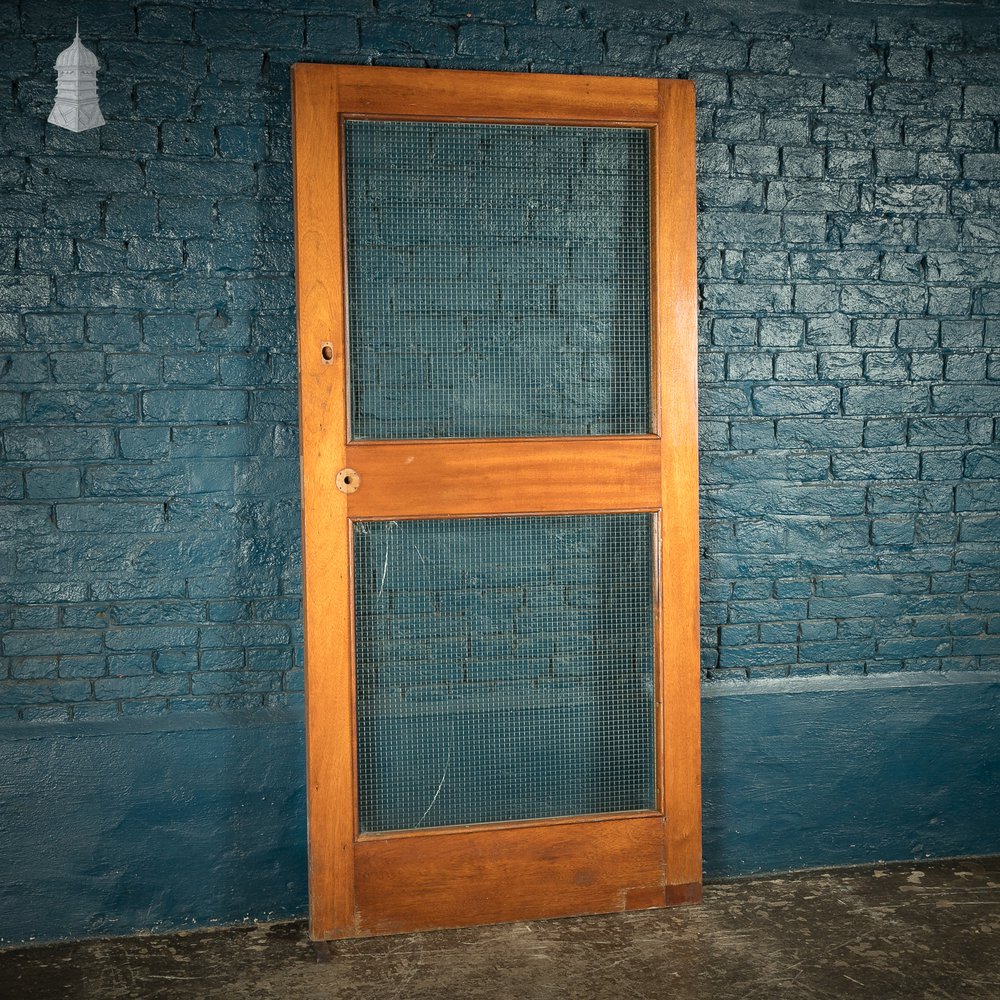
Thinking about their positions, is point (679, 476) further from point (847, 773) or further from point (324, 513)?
point (847, 773)

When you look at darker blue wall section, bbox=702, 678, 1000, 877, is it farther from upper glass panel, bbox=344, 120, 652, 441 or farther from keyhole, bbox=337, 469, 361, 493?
keyhole, bbox=337, 469, 361, 493

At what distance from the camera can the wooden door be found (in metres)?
2.90

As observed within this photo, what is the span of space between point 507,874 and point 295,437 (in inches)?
52.3

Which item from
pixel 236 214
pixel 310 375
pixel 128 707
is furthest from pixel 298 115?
pixel 128 707

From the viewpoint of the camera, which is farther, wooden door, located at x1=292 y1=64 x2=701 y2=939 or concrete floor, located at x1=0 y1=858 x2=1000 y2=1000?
wooden door, located at x1=292 y1=64 x2=701 y2=939

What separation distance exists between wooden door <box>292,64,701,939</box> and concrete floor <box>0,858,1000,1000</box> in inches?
4.6

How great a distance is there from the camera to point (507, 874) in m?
3.01

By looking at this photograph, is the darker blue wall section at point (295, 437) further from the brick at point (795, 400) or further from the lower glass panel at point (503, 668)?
the lower glass panel at point (503, 668)

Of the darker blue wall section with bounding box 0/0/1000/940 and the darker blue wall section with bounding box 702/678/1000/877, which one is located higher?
the darker blue wall section with bounding box 0/0/1000/940

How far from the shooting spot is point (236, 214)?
9.76ft

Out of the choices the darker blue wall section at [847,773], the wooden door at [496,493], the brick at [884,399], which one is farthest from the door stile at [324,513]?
the brick at [884,399]

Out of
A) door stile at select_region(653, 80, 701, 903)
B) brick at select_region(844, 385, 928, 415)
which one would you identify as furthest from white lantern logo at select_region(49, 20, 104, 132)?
brick at select_region(844, 385, 928, 415)

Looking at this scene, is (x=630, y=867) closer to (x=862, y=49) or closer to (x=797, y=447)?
(x=797, y=447)

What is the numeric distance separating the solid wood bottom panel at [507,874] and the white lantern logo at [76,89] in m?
2.03
